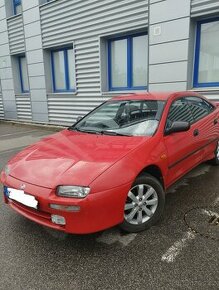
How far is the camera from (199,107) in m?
4.27

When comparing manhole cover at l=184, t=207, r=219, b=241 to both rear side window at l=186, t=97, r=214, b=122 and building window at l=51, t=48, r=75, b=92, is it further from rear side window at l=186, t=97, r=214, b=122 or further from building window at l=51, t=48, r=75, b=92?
building window at l=51, t=48, r=75, b=92

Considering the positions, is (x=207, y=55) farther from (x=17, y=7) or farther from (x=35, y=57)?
(x=17, y=7)

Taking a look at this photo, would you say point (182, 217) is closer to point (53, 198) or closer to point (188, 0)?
point (53, 198)

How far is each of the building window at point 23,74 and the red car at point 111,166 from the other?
30.6 feet

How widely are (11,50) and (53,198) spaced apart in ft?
38.0

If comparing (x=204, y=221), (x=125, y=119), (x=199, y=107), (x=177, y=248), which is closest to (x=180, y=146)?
(x=125, y=119)

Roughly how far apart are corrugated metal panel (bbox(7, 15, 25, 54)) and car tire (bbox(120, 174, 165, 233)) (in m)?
10.6

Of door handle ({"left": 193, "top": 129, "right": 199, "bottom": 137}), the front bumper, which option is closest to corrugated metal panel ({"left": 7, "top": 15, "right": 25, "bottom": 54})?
door handle ({"left": 193, "top": 129, "right": 199, "bottom": 137})

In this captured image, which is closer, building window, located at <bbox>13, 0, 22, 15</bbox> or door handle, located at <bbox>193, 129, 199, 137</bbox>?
door handle, located at <bbox>193, 129, 199, 137</bbox>

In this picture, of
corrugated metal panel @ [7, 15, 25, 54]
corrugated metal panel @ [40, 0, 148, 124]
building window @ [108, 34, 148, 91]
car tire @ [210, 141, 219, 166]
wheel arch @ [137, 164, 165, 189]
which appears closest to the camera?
wheel arch @ [137, 164, 165, 189]

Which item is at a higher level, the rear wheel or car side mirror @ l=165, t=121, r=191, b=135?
car side mirror @ l=165, t=121, r=191, b=135

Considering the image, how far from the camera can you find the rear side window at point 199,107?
406cm

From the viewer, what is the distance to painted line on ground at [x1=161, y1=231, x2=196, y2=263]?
7.98ft

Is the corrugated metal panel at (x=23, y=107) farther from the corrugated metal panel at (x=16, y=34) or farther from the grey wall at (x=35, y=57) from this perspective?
the corrugated metal panel at (x=16, y=34)
